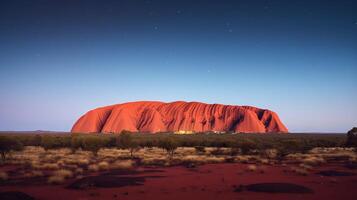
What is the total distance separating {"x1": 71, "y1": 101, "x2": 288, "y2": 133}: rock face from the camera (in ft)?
406

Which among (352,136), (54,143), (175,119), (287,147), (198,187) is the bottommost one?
(198,187)

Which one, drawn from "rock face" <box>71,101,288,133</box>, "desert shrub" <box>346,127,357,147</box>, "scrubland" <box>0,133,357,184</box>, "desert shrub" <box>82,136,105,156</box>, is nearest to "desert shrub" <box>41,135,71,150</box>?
"scrubland" <box>0,133,357,184</box>

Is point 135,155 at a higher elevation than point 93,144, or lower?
lower

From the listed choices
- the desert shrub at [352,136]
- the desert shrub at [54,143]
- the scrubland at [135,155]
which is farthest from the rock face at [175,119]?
the desert shrub at [352,136]

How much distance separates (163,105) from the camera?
5448 inches

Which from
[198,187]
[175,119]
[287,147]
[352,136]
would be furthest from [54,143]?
[175,119]

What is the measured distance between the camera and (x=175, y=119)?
126m

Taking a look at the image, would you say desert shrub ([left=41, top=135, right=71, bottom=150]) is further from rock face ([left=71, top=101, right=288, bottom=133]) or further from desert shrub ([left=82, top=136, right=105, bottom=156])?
rock face ([left=71, top=101, right=288, bottom=133])

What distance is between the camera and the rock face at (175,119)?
406ft

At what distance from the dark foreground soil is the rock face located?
9798cm

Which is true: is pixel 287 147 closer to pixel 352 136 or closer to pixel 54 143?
pixel 352 136

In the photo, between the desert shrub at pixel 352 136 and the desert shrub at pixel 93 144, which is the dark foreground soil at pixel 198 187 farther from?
the desert shrub at pixel 352 136

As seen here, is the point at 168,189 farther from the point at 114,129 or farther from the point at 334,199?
the point at 114,129

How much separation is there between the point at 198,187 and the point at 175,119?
109286 millimetres
